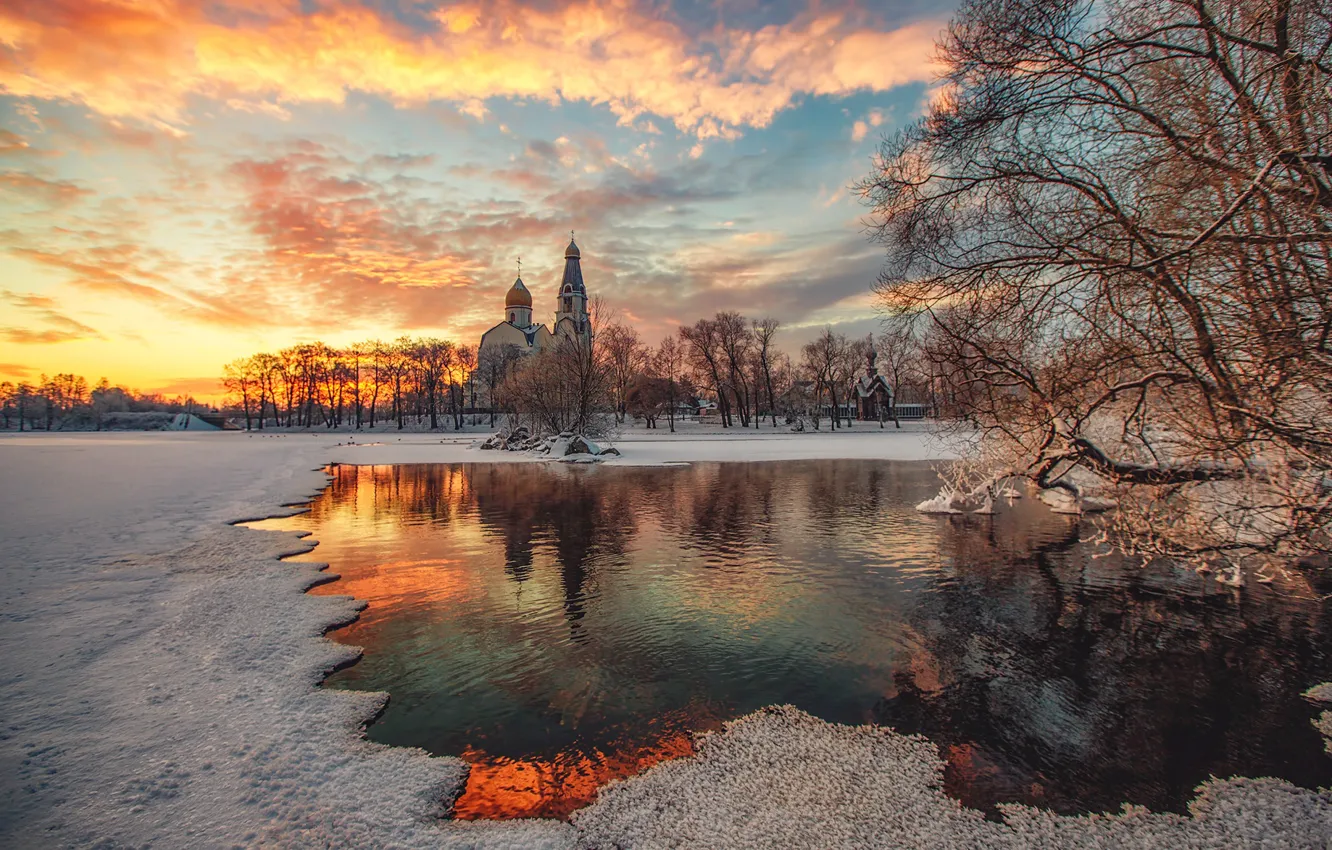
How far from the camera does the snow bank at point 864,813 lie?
14.3ft

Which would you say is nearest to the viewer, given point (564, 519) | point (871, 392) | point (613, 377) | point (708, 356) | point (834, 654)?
point (834, 654)

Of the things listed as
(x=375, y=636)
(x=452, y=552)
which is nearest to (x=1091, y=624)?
(x=375, y=636)

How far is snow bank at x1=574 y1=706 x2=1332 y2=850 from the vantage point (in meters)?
4.36

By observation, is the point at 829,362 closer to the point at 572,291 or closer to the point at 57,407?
the point at 572,291

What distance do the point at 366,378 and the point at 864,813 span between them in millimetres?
104222

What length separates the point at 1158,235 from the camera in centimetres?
515

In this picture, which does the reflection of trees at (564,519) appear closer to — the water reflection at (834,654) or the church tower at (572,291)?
the water reflection at (834,654)

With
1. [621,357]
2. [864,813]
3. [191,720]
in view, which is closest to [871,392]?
[621,357]

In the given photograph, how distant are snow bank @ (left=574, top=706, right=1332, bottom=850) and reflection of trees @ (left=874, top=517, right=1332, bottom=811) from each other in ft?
0.76

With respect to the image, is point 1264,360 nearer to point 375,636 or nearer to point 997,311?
point 997,311

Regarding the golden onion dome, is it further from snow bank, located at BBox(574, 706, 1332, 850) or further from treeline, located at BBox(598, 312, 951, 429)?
snow bank, located at BBox(574, 706, 1332, 850)

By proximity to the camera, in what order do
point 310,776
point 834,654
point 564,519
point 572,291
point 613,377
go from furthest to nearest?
1. point 572,291
2. point 613,377
3. point 564,519
4. point 834,654
5. point 310,776

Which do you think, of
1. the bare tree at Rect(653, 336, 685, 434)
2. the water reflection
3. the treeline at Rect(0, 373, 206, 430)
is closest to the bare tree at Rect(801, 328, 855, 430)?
the bare tree at Rect(653, 336, 685, 434)

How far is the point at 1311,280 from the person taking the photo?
4945 mm
